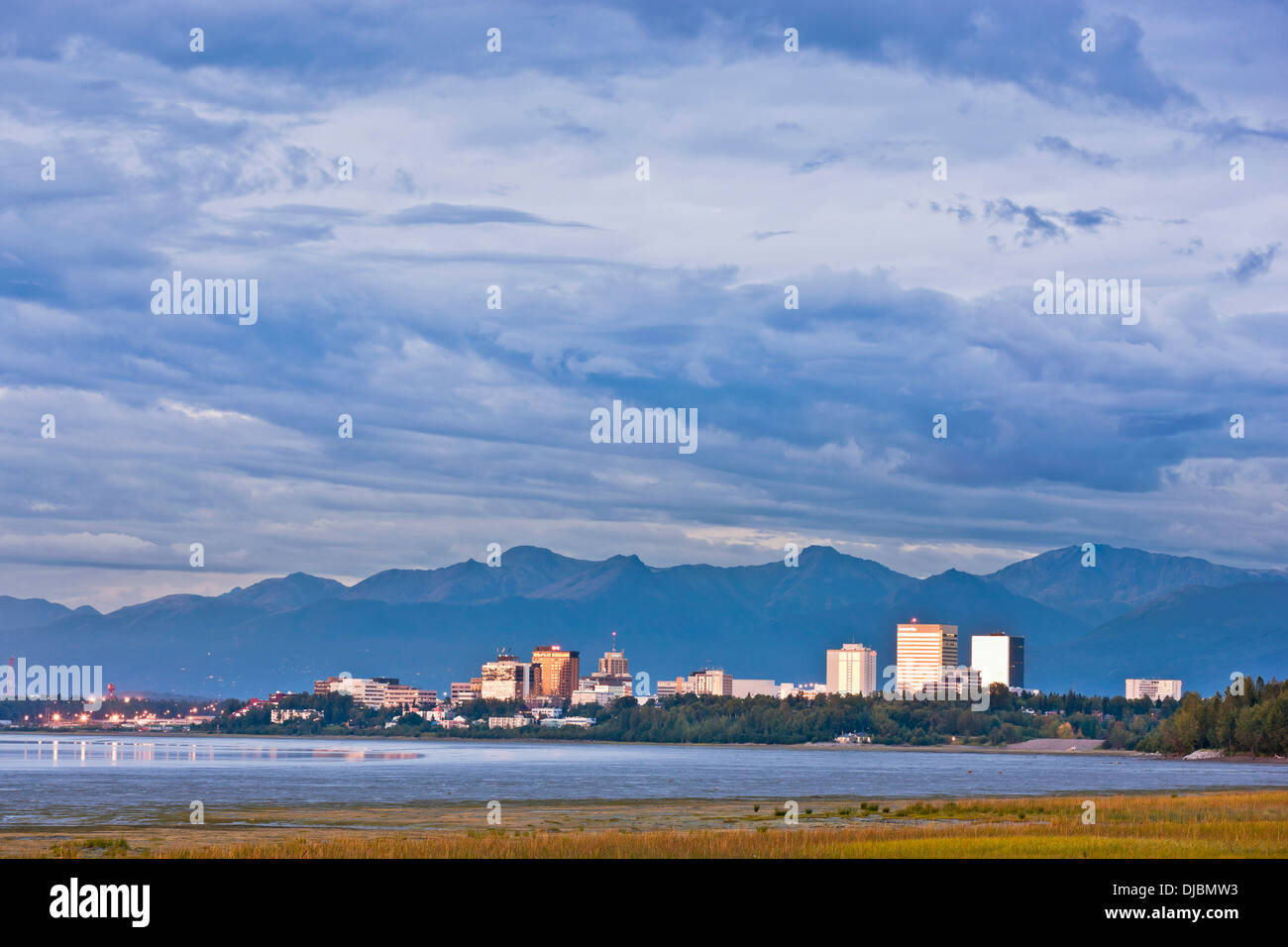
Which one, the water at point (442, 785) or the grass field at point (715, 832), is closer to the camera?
the grass field at point (715, 832)

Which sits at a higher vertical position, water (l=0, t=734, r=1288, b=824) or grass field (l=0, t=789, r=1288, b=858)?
grass field (l=0, t=789, r=1288, b=858)

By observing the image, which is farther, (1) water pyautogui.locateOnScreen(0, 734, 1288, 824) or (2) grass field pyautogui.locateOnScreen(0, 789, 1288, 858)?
(1) water pyautogui.locateOnScreen(0, 734, 1288, 824)

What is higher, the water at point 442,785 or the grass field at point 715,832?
the grass field at point 715,832

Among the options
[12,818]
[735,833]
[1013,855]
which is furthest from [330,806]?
[1013,855]

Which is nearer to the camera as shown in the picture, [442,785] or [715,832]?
[715,832]

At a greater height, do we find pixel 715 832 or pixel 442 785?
pixel 715 832
